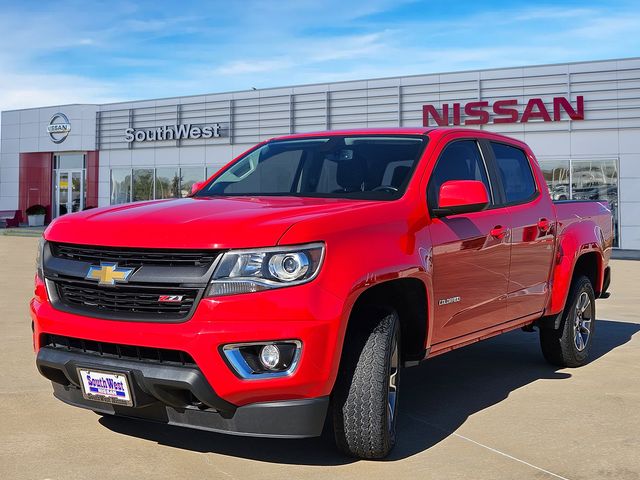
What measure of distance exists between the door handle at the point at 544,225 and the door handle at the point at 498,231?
27.4 inches

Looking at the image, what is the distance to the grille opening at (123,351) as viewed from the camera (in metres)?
3.58

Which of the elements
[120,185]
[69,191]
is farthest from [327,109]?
[69,191]

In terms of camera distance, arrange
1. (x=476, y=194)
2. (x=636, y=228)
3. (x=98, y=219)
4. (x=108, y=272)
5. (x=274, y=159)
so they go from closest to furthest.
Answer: (x=108, y=272)
(x=98, y=219)
(x=476, y=194)
(x=274, y=159)
(x=636, y=228)

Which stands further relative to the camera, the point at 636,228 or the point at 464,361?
the point at 636,228

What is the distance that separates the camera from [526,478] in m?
3.86

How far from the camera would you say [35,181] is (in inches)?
1571

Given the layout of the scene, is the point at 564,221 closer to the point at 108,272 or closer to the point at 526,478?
the point at 526,478

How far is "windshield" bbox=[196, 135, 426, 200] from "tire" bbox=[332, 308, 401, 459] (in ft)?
2.77

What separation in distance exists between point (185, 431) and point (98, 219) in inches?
55.6

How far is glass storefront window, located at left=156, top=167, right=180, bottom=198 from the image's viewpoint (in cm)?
3384

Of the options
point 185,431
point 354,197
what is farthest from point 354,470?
point 354,197

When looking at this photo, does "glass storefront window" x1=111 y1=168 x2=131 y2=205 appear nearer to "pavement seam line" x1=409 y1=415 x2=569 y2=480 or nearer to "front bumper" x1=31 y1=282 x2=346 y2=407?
"pavement seam line" x1=409 y1=415 x2=569 y2=480

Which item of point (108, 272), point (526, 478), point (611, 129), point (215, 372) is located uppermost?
point (611, 129)

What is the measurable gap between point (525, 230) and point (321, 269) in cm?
250
